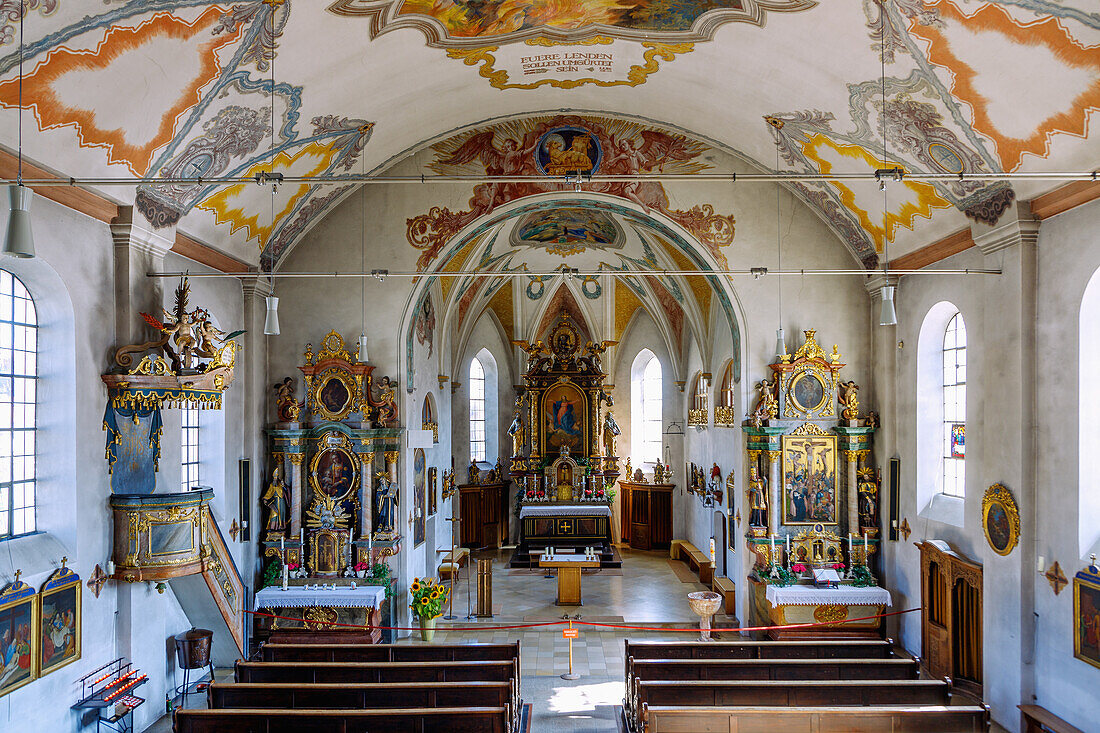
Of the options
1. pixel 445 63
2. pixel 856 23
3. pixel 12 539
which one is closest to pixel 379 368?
pixel 445 63

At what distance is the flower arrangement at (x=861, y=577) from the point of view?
50.9 ft

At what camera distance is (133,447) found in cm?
1091

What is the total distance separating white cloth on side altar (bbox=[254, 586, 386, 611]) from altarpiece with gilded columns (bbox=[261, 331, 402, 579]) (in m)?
0.60

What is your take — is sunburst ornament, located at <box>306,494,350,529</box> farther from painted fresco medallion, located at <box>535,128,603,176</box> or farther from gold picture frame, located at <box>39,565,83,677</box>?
painted fresco medallion, located at <box>535,128,603,176</box>

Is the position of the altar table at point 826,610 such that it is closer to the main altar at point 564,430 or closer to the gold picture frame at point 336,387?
the gold picture frame at point 336,387

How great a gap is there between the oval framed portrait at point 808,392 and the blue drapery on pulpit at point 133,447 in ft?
37.8

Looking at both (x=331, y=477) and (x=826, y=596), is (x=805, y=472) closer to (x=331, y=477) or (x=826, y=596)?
(x=826, y=596)

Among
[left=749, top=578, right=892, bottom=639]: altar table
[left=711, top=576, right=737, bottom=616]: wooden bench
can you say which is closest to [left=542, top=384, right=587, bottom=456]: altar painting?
[left=711, top=576, right=737, bottom=616]: wooden bench

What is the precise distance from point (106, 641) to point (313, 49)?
839 centimetres

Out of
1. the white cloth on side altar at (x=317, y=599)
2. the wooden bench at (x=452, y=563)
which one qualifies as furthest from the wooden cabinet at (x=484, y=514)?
the white cloth on side altar at (x=317, y=599)

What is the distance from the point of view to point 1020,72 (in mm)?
9266

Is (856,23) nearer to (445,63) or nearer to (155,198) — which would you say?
(445,63)

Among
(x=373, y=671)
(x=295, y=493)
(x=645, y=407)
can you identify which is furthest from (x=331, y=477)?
(x=645, y=407)

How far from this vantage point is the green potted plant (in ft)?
50.6
